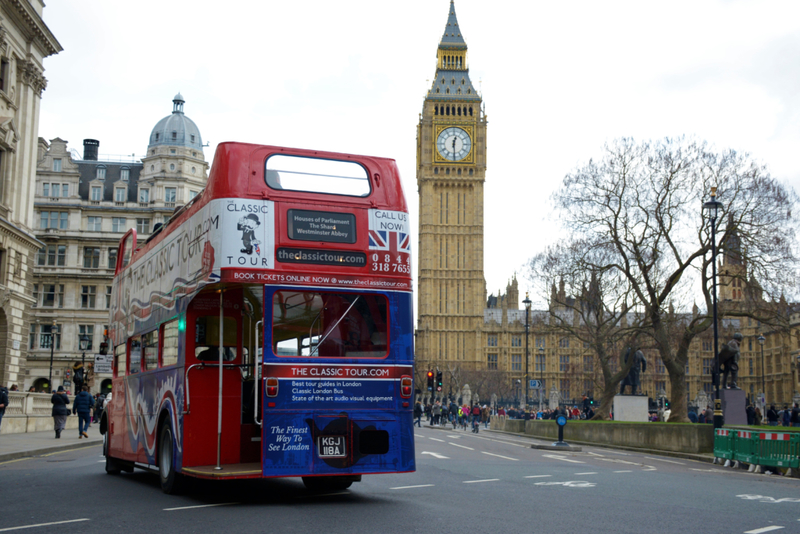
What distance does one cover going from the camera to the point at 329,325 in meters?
10.3

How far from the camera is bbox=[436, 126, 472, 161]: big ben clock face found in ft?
362

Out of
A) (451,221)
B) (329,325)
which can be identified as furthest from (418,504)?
(451,221)

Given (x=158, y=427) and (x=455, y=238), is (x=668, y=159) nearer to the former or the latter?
(x=158, y=427)

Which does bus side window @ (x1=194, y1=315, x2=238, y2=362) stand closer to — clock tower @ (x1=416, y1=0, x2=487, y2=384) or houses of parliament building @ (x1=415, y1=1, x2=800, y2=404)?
houses of parliament building @ (x1=415, y1=1, x2=800, y2=404)

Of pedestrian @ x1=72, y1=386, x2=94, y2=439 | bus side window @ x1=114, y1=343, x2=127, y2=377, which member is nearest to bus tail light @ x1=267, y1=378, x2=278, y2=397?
bus side window @ x1=114, y1=343, x2=127, y2=377

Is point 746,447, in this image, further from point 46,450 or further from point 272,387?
point 46,450

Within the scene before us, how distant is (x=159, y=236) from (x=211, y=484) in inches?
150

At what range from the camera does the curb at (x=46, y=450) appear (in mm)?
18227

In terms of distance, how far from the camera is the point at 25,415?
1171 inches

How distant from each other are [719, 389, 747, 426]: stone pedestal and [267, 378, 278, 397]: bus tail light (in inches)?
881

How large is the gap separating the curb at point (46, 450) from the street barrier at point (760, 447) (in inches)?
637

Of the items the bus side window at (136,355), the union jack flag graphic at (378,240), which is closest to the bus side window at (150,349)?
the bus side window at (136,355)

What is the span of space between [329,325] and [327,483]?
2691mm

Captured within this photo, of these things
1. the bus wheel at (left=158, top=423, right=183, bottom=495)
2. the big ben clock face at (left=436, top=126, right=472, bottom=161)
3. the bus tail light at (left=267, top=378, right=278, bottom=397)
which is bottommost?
the bus wheel at (left=158, top=423, right=183, bottom=495)
